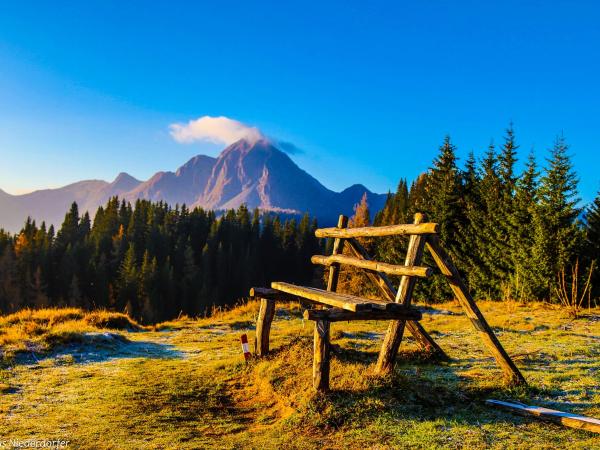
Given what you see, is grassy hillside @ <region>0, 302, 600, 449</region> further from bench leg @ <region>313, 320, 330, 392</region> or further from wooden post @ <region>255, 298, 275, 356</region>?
wooden post @ <region>255, 298, 275, 356</region>

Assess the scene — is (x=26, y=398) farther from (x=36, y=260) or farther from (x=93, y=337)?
(x=36, y=260)

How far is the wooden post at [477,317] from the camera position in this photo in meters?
6.92

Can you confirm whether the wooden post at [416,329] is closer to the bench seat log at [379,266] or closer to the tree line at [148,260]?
the bench seat log at [379,266]

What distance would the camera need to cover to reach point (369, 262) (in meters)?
8.35

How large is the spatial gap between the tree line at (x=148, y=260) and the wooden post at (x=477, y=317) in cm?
6209

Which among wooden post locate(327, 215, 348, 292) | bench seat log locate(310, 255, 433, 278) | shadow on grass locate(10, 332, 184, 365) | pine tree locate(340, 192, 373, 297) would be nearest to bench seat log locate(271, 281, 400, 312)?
bench seat log locate(310, 255, 433, 278)

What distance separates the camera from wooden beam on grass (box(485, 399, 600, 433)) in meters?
5.03

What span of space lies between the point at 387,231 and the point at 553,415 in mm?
3760

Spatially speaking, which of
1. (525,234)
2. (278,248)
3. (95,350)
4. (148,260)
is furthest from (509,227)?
(278,248)

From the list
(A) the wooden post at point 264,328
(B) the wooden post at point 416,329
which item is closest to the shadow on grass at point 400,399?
(B) the wooden post at point 416,329

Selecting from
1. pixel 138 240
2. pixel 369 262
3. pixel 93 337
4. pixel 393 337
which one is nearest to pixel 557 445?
pixel 393 337

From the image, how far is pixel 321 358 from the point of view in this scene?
636 cm

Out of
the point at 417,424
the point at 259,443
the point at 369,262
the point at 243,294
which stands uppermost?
the point at 369,262

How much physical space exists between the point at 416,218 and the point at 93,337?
979 centimetres
